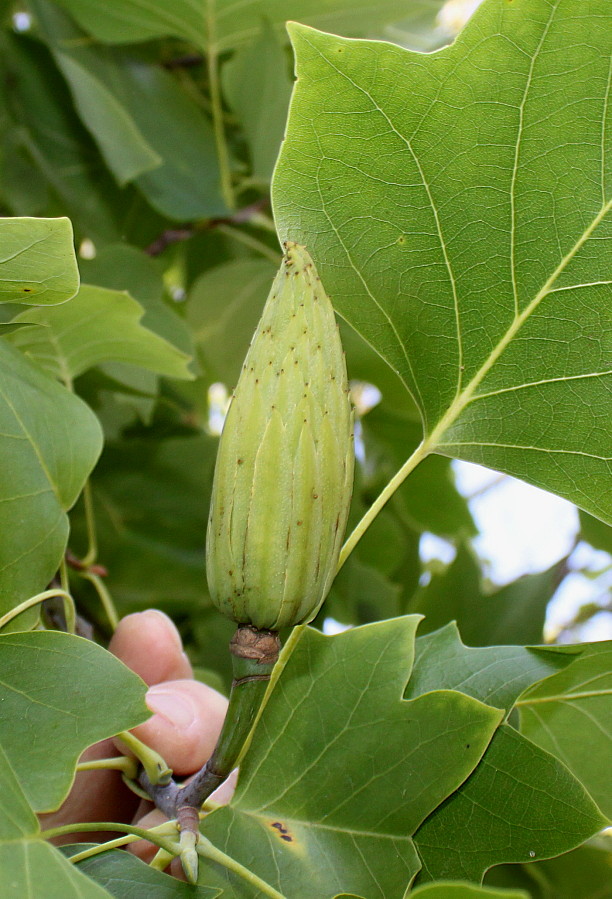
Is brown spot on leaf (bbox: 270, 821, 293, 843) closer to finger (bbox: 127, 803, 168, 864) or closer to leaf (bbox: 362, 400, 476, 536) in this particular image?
finger (bbox: 127, 803, 168, 864)

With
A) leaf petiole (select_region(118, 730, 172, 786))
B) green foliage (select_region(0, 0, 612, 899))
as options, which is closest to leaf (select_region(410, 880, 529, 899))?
green foliage (select_region(0, 0, 612, 899))

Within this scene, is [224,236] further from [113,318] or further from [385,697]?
[385,697]

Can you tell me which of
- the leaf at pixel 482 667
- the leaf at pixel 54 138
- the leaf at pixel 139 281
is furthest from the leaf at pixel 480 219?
the leaf at pixel 54 138

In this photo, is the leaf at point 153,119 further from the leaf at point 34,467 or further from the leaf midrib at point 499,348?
the leaf midrib at point 499,348

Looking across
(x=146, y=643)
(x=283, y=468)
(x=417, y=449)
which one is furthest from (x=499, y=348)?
(x=146, y=643)

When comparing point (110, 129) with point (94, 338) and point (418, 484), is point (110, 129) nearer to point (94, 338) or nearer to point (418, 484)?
point (94, 338)
